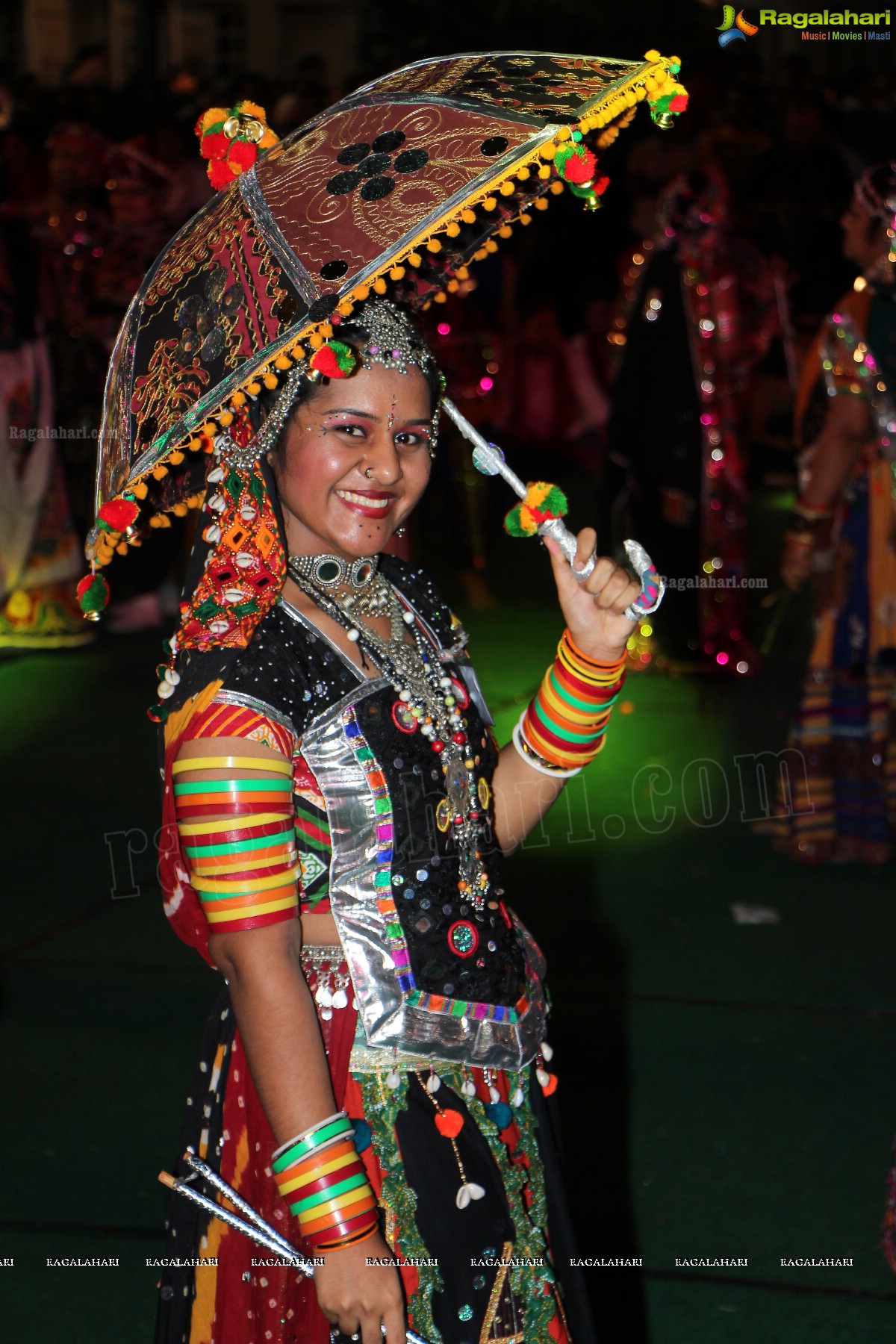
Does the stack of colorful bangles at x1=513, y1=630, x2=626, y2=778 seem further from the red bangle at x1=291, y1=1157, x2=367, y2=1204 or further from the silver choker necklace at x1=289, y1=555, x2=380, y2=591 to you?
the red bangle at x1=291, y1=1157, x2=367, y2=1204

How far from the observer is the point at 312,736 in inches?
72.5

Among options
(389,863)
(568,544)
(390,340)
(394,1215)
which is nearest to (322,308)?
(390,340)

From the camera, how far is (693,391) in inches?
280

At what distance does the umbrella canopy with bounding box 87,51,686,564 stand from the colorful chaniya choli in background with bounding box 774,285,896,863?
3136 millimetres

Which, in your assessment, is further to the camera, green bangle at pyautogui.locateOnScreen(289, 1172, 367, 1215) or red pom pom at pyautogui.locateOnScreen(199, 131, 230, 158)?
red pom pom at pyautogui.locateOnScreen(199, 131, 230, 158)

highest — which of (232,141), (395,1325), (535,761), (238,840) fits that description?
(232,141)

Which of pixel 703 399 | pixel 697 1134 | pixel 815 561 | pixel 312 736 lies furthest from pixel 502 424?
pixel 312 736

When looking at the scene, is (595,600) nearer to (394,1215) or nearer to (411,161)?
(411,161)

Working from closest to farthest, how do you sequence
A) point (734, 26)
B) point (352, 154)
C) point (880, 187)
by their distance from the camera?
point (352, 154) < point (734, 26) < point (880, 187)

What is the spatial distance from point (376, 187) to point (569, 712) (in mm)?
766

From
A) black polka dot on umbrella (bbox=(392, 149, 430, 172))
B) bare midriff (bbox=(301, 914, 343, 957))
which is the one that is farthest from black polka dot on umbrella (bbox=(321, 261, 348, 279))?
bare midriff (bbox=(301, 914, 343, 957))

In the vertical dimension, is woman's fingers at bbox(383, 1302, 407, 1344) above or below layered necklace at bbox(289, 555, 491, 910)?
below

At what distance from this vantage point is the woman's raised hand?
67.1 inches

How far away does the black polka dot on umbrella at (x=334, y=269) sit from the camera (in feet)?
5.38
